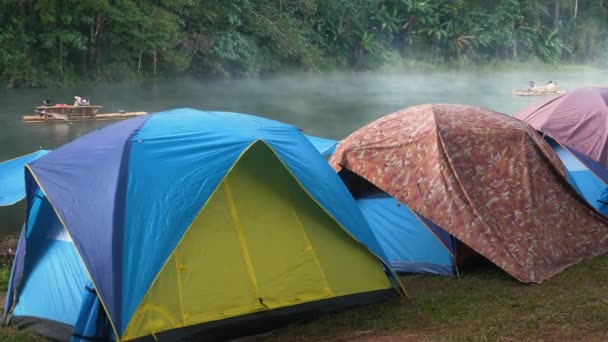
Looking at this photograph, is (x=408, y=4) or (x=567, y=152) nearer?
(x=567, y=152)

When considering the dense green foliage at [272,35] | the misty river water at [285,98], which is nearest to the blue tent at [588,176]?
the misty river water at [285,98]

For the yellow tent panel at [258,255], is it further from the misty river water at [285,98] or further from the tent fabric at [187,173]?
the misty river water at [285,98]

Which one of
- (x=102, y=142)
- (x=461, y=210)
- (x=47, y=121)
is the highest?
(x=102, y=142)

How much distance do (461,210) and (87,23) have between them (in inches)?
1073

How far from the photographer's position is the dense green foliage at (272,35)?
29.9m

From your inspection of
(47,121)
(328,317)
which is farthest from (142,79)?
(328,317)

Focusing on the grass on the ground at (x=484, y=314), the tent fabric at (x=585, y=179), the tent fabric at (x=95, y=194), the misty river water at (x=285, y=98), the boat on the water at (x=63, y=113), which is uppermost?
the tent fabric at (x=95, y=194)

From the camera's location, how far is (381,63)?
45.8 metres

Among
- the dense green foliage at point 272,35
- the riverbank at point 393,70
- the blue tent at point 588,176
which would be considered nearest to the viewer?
the blue tent at point 588,176

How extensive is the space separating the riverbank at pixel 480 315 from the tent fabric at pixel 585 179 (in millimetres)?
2241

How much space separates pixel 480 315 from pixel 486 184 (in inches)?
63.9

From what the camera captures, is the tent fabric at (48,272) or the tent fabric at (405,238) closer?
the tent fabric at (48,272)

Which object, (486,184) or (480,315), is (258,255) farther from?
(486,184)

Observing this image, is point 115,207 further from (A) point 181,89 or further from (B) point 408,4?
(B) point 408,4
